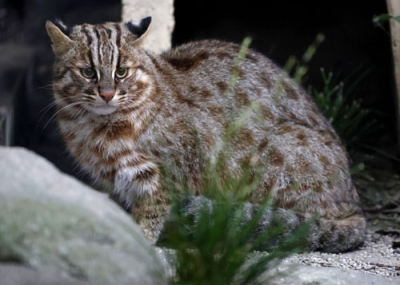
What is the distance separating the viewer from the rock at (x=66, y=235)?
324 cm

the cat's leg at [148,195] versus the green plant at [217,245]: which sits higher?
the green plant at [217,245]

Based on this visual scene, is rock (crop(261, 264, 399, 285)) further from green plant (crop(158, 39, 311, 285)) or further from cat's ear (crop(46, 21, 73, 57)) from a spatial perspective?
cat's ear (crop(46, 21, 73, 57))

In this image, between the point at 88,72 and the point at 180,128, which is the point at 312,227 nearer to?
the point at 180,128

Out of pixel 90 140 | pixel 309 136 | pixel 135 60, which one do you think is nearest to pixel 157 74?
pixel 135 60

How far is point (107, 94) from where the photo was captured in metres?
5.26

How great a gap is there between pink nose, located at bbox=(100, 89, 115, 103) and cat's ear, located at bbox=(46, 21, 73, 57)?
48 centimetres

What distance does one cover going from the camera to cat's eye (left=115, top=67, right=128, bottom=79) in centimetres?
539

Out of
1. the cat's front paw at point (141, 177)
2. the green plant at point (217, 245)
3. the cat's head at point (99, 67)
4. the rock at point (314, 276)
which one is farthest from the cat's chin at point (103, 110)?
the rock at point (314, 276)

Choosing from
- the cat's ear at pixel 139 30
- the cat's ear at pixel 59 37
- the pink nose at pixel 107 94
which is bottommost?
the pink nose at pixel 107 94

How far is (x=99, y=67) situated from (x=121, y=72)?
0.57 feet

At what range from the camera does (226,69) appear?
601cm

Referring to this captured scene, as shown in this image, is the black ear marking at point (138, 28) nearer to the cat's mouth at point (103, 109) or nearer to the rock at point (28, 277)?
the cat's mouth at point (103, 109)

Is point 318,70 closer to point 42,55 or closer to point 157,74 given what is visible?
point 42,55

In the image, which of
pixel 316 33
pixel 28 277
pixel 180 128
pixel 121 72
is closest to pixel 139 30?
pixel 121 72
